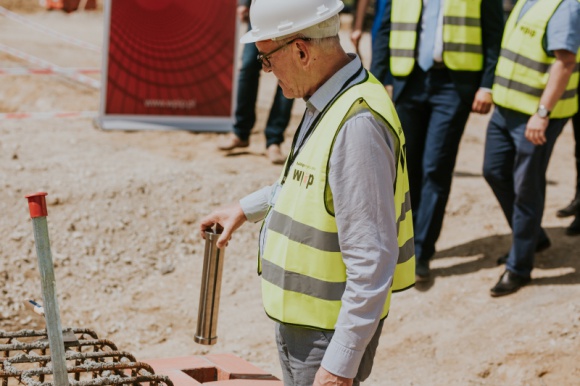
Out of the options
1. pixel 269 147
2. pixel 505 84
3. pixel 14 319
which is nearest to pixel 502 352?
pixel 505 84

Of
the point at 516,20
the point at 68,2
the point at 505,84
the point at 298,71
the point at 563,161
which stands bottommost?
the point at 68,2

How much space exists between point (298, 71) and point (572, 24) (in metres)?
3.06

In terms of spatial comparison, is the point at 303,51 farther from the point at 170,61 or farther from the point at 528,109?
the point at 170,61

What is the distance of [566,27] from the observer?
545 cm

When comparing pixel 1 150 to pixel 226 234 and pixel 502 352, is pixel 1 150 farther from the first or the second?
pixel 226 234

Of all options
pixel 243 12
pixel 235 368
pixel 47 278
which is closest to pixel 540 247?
pixel 235 368

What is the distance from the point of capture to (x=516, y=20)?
5789mm

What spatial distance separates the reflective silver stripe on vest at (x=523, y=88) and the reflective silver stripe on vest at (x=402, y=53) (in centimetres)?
56

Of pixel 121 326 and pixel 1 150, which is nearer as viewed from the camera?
pixel 121 326

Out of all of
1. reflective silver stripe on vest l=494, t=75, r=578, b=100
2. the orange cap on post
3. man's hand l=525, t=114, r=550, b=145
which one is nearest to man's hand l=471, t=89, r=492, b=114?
reflective silver stripe on vest l=494, t=75, r=578, b=100

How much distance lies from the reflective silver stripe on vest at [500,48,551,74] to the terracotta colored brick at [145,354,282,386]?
2838 millimetres

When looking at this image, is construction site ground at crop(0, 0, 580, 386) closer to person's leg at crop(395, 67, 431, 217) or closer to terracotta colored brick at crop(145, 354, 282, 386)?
person's leg at crop(395, 67, 431, 217)

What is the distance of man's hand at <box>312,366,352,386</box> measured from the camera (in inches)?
109

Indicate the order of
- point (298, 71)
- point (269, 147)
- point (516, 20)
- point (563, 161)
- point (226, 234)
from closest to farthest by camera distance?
1. point (298, 71)
2. point (226, 234)
3. point (516, 20)
4. point (269, 147)
5. point (563, 161)
